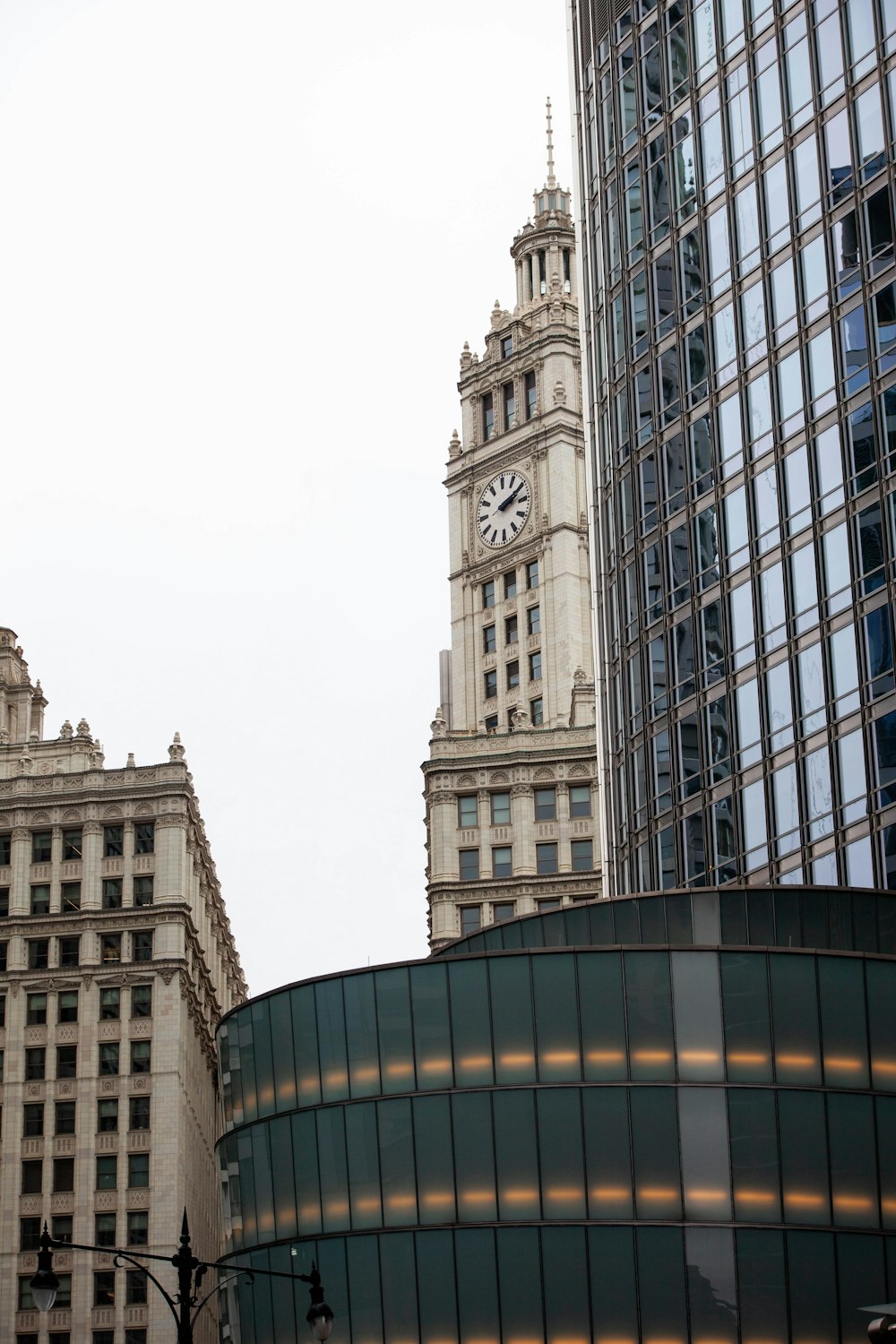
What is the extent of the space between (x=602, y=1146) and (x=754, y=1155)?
4113 millimetres

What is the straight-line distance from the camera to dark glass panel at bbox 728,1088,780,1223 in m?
57.6

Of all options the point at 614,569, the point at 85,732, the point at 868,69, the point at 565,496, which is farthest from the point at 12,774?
the point at 868,69

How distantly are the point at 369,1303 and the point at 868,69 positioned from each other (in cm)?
3947

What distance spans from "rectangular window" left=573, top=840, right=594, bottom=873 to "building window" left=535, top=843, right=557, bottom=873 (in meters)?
1.07

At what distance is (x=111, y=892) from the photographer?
12219 cm

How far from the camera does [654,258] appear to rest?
3140 inches

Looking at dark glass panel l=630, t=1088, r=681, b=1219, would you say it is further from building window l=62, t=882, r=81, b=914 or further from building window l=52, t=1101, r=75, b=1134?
building window l=62, t=882, r=81, b=914

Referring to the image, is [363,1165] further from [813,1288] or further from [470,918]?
[470,918]

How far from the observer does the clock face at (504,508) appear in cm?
13555

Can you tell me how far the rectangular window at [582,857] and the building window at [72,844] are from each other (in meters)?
28.0

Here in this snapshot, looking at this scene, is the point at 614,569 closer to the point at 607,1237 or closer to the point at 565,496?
the point at 607,1237

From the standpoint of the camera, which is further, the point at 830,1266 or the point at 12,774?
the point at 12,774

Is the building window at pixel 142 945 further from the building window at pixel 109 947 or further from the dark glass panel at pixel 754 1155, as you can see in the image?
the dark glass panel at pixel 754 1155

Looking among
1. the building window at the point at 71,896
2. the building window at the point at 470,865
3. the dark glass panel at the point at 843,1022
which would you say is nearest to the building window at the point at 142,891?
the building window at the point at 71,896
